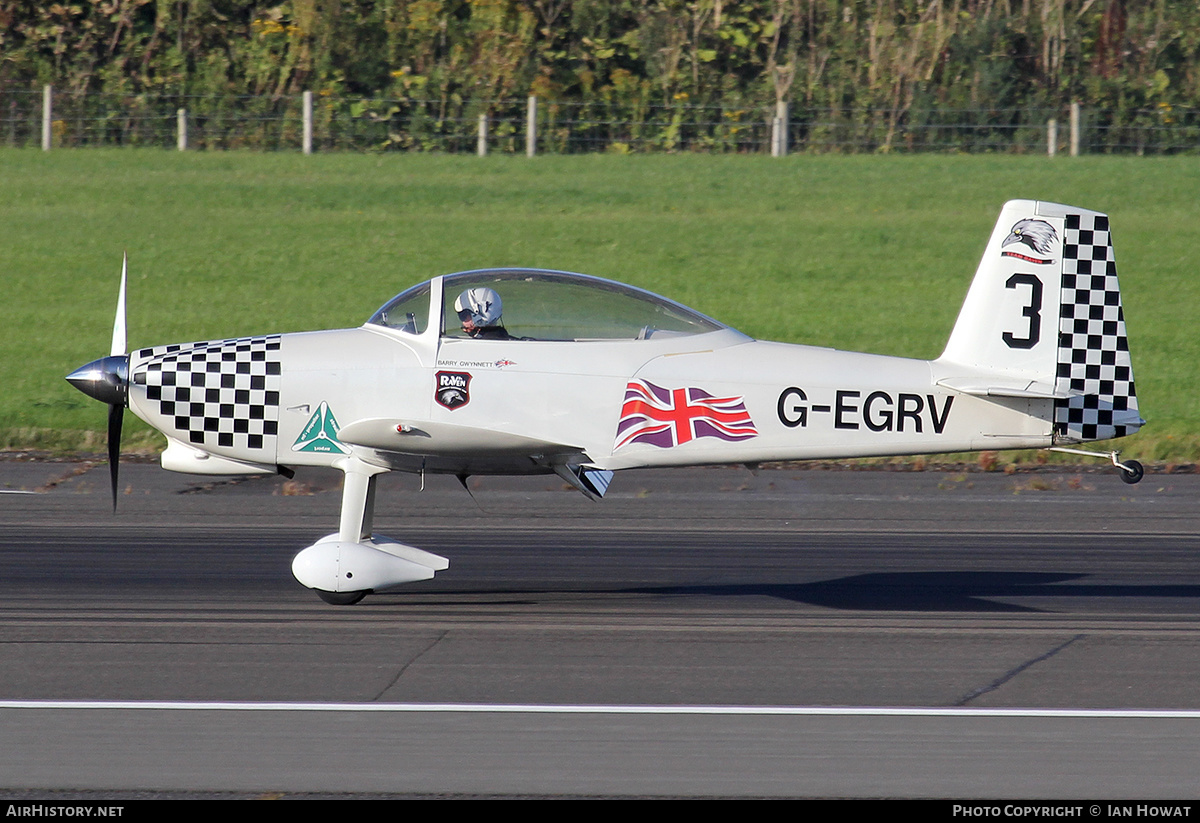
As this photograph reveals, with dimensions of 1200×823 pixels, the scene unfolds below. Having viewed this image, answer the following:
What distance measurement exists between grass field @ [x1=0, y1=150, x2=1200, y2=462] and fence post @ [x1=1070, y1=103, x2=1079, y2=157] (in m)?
1.99

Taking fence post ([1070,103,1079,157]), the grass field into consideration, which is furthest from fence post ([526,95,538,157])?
fence post ([1070,103,1079,157])

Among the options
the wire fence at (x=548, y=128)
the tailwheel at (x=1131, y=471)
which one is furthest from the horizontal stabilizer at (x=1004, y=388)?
the wire fence at (x=548, y=128)

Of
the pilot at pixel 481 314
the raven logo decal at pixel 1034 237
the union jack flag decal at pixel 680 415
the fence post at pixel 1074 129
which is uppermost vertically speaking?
the fence post at pixel 1074 129

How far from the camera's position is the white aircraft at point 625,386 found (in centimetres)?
872

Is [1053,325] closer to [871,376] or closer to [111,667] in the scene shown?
[871,376]

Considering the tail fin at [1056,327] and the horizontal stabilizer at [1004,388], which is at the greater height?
the tail fin at [1056,327]

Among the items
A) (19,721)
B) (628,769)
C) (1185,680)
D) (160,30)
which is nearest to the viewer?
(628,769)

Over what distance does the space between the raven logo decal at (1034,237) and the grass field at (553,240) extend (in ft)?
26.9

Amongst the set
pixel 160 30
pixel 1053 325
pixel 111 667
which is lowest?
pixel 111 667

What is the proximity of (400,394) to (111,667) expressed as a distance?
2295 millimetres

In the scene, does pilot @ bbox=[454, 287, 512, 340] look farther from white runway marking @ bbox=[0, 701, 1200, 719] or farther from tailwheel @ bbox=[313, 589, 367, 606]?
white runway marking @ bbox=[0, 701, 1200, 719]

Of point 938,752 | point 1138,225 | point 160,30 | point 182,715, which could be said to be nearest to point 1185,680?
point 938,752

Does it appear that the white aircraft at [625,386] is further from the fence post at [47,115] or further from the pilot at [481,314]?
the fence post at [47,115]

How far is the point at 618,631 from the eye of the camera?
8.73m
